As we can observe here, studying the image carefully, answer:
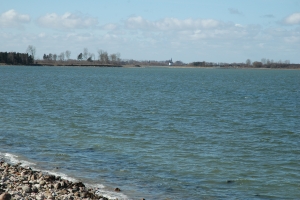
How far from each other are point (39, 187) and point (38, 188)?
12cm

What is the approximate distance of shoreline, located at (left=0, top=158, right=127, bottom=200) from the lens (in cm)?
1168

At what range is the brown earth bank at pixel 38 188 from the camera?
11.6 meters

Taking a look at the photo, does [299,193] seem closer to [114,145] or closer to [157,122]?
[114,145]

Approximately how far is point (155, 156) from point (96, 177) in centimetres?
419

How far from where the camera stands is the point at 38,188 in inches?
497

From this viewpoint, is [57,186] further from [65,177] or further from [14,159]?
[14,159]

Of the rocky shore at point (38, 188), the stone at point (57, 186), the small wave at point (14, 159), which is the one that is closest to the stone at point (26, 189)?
the rocky shore at point (38, 188)

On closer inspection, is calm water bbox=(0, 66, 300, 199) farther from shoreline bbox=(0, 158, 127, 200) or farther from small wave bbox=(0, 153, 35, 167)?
shoreline bbox=(0, 158, 127, 200)

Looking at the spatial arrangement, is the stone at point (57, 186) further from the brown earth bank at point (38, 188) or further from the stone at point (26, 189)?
the stone at point (26, 189)

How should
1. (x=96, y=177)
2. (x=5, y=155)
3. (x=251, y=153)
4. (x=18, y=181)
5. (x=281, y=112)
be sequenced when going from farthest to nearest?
(x=281, y=112) < (x=251, y=153) < (x=5, y=155) < (x=96, y=177) < (x=18, y=181)

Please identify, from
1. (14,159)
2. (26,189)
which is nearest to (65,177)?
(26,189)

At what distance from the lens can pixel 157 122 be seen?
2961 cm

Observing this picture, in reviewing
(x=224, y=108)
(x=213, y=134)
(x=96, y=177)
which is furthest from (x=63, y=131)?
(x=224, y=108)

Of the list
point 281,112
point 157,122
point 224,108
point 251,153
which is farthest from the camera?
point 224,108
